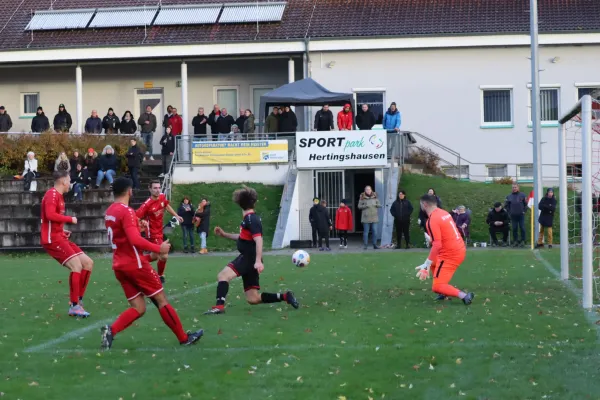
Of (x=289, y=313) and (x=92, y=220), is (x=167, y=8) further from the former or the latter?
(x=289, y=313)

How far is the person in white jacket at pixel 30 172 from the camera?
3148 cm

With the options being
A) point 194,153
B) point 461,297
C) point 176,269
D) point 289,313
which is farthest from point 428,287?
point 194,153

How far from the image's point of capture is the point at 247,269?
1278cm

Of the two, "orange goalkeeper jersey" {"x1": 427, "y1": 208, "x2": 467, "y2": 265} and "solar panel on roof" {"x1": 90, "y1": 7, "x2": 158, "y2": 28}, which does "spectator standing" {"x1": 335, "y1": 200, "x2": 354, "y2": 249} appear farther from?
"orange goalkeeper jersey" {"x1": 427, "y1": 208, "x2": 467, "y2": 265}

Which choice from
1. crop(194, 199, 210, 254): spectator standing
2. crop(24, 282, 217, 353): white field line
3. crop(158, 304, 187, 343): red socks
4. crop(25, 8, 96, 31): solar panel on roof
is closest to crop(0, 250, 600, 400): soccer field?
crop(24, 282, 217, 353): white field line

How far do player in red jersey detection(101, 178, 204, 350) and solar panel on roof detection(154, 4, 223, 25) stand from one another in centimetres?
3021

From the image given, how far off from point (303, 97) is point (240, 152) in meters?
3.10

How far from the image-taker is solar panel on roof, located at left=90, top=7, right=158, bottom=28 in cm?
3997

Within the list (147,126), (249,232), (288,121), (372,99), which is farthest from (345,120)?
(249,232)

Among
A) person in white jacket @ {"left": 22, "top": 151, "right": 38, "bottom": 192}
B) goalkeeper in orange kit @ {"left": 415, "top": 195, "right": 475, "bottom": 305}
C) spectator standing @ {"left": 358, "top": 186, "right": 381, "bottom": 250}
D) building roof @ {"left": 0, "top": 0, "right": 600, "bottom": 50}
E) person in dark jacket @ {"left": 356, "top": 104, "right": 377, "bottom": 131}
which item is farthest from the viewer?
building roof @ {"left": 0, "top": 0, "right": 600, "bottom": 50}

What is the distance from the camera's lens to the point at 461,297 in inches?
513

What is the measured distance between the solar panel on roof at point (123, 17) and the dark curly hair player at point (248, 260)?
2860cm

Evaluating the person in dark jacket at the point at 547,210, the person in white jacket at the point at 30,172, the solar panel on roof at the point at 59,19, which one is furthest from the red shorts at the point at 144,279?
the solar panel on roof at the point at 59,19

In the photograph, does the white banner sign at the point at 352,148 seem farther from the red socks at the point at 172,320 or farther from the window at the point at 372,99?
the red socks at the point at 172,320
